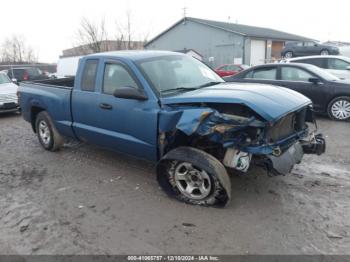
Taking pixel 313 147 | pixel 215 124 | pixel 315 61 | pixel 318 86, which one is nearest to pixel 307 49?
pixel 315 61

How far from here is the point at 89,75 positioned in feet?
16.6

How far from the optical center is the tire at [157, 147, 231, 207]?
12.1 feet

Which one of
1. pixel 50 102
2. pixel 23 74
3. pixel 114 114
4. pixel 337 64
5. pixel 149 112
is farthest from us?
pixel 23 74

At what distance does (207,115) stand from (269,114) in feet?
2.22

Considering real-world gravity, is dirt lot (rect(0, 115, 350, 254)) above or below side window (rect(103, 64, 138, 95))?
below

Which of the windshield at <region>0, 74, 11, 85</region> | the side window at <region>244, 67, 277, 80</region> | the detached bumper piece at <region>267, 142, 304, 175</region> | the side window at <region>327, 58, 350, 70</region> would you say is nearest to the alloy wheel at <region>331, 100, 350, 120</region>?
the side window at <region>244, 67, 277, 80</region>

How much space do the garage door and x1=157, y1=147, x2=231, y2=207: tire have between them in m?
28.1

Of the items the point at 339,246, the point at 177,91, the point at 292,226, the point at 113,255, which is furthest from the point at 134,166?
the point at 339,246

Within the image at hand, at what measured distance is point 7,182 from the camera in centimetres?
501

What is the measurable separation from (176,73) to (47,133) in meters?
3.19

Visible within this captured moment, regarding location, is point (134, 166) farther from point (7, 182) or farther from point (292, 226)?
point (292, 226)

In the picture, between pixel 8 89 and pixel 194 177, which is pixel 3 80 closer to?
pixel 8 89

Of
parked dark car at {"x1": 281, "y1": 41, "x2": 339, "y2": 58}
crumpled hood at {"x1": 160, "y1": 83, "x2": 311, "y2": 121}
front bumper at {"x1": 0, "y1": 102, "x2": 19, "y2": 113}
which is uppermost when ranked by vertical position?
parked dark car at {"x1": 281, "y1": 41, "x2": 339, "y2": 58}

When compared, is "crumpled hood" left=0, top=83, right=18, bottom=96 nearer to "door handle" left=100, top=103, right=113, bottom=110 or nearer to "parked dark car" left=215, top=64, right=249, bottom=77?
"door handle" left=100, top=103, right=113, bottom=110
